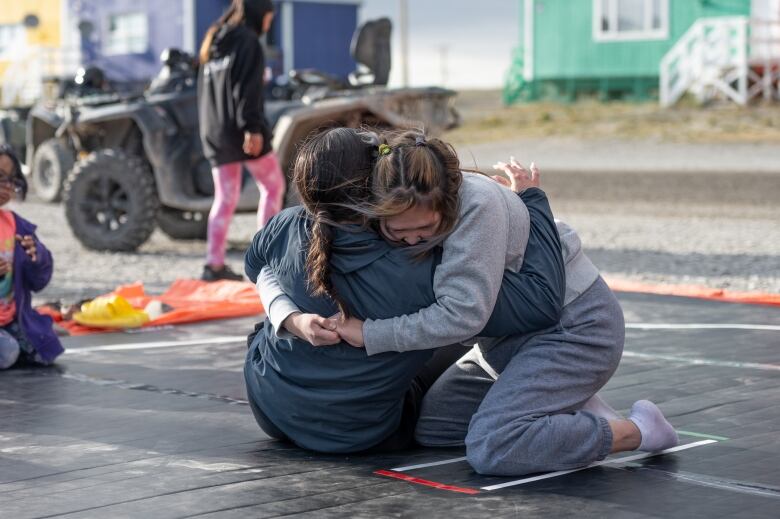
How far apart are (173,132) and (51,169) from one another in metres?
6.24

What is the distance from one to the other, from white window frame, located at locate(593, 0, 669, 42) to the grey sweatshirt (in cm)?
2704

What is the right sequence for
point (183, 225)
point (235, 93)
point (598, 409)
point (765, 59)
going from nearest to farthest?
point (598, 409), point (235, 93), point (183, 225), point (765, 59)

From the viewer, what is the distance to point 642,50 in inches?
1190

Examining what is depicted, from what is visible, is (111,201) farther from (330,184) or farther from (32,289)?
(330,184)

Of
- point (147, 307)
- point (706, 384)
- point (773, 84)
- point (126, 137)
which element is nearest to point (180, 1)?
point (773, 84)

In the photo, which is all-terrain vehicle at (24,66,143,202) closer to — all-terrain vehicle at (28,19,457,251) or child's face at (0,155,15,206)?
all-terrain vehicle at (28,19,457,251)

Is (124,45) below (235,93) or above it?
above

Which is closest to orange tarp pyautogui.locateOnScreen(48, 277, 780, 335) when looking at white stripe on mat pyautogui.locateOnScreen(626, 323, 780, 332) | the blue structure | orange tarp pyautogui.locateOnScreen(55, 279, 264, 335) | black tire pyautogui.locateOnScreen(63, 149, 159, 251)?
orange tarp pyautogui.locateOnScreen(55, 279, 264, 335)

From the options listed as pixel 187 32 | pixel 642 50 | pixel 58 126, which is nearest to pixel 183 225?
pixel 58 126

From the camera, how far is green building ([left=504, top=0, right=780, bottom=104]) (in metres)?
27.4

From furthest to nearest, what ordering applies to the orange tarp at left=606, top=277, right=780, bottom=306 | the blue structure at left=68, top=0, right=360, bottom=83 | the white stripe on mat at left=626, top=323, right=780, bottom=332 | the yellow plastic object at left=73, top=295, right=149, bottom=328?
the blue structure at left=68, top=0, right=360, bottom=83, the orange tarp at left=606, top=277, right=780, bottom=306, the yellow plastic object at left=73, top=295, right=149, bottom=328, the white stripe on mat at left=626, top=323, right=780, bottom=332

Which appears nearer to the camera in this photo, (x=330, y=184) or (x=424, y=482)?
(x=424, y=482)

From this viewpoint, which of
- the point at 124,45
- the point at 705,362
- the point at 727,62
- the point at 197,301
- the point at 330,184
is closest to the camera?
the point at 330,184

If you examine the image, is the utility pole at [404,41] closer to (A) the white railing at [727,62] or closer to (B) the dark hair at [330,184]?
(A) the white railing at [727,62]
